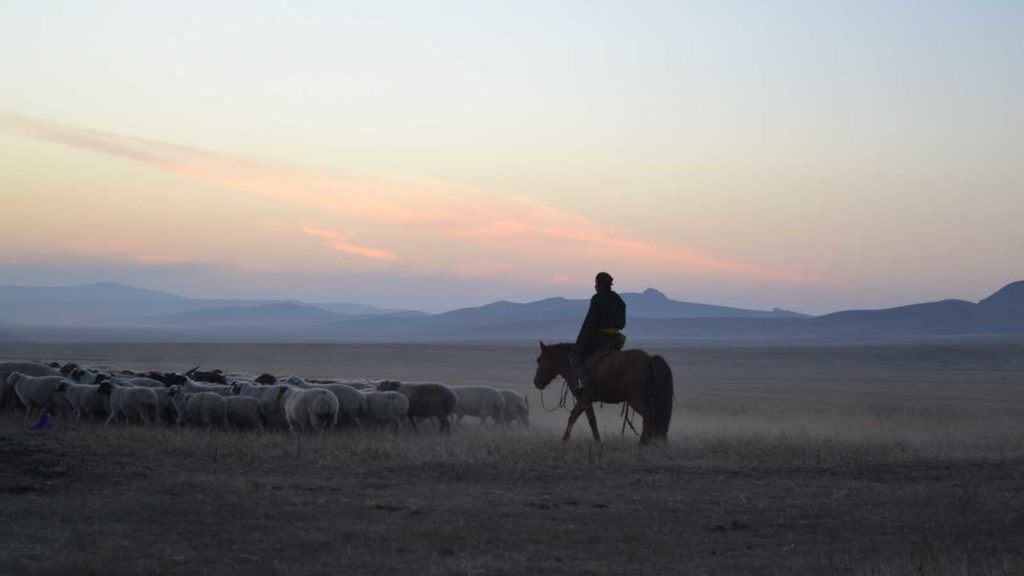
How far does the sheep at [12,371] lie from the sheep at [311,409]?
791 centimetres

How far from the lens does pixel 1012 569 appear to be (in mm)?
7672

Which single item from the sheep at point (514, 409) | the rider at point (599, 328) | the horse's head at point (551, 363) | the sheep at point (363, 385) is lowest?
the sheep at point (514, 409)

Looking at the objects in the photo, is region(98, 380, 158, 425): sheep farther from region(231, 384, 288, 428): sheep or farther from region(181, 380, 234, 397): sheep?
region(231, 384, 288, 428): sheep

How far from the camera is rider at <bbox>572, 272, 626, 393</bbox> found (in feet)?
54.5

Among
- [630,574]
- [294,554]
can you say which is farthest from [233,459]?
[630,574]

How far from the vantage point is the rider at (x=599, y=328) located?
16.6 m

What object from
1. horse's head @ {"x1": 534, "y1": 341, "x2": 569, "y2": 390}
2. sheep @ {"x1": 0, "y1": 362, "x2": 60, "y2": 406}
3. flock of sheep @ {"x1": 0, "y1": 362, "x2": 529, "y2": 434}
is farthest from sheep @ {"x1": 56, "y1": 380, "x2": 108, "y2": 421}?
horse's head @ {"x1": 534, "y1": 341, "x2": 569, "y2": 390}

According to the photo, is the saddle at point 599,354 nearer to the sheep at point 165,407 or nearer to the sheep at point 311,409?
the sheep at point 311,409

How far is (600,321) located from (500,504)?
6533 millimetres

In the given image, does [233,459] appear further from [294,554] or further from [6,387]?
[6,387]

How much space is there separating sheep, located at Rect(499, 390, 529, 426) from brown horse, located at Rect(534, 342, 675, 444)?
7.41 m

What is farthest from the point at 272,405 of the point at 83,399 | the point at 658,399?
the point at 658,399

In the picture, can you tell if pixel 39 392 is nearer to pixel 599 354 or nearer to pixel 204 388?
pixel 204 388

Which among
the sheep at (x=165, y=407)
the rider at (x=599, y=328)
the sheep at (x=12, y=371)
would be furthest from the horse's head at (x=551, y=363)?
the sheep at (x=12, y=371)
